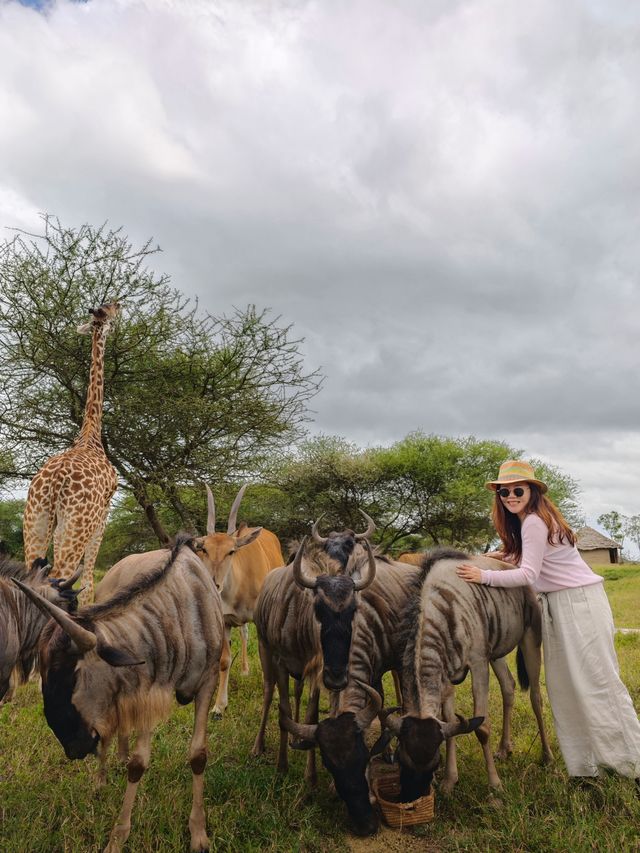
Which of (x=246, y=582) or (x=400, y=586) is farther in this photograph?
(x=246, y=582)

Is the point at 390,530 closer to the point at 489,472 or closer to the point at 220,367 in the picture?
the point at 489,472

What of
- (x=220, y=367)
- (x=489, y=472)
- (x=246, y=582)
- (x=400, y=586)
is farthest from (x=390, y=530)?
(x=400, y=586)

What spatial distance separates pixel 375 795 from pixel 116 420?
42.9ft

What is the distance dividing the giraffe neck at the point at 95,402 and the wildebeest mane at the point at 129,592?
6182 mm

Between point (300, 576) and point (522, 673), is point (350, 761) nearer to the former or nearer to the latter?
point (300, 576)

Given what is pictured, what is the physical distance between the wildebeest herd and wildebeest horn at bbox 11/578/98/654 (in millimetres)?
11

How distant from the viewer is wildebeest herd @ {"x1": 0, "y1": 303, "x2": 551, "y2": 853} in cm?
395

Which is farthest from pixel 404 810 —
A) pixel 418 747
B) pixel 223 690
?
pixel 223 690

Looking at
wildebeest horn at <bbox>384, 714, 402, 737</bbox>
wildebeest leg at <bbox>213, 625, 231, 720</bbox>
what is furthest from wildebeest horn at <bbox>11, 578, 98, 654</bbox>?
wildebeest leg at <bbox>213, 625, 231, 720</bbox>

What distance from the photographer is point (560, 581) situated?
5387mm

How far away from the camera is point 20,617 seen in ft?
17.2

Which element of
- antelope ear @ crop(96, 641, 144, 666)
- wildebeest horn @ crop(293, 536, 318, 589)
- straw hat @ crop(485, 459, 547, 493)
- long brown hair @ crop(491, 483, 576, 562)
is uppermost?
straw hat @ crop(485, 459, 547, 493)

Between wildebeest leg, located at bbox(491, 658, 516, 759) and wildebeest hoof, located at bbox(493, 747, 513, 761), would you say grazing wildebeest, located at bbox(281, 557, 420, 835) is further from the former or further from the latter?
wildebeest hoof, located at bbox(493, 747, 513, 761)

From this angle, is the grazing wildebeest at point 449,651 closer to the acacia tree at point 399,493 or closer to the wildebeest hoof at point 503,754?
the wildebeest hoof at point 503,754
